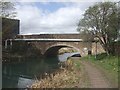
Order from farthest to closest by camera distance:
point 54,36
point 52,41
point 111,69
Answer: point 54,36
point 52,41
point 111,69

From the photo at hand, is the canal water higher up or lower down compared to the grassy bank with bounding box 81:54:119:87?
lower down

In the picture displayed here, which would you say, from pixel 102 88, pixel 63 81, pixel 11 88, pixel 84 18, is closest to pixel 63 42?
pixel 84 18

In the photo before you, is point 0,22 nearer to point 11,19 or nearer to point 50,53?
point 11,19

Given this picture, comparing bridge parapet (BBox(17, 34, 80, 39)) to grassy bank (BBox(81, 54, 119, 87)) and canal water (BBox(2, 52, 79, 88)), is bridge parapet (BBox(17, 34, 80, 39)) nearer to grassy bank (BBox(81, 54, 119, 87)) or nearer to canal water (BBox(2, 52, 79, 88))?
canal water (BBox(2, 52, 79, 88))

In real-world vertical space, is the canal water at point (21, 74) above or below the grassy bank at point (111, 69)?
below

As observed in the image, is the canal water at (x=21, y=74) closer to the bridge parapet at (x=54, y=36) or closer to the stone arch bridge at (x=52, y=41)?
the stone arch bridge at (x=52, y=41)

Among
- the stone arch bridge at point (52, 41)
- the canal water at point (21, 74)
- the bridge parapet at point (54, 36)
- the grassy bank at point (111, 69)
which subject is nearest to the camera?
the grassy bank at point (111, 69)

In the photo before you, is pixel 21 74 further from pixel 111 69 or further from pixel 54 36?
pixel 54 36

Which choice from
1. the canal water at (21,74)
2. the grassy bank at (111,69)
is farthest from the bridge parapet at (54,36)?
the grassy bank at (111,69)

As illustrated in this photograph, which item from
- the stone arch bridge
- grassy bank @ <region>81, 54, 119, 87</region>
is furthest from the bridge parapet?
grassy bank @ <region>81, 54, 119, 87</region>

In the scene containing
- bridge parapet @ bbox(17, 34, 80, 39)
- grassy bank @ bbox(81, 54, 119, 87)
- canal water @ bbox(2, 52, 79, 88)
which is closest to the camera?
grassy bank @ bbox(81, 54, 119, 87)

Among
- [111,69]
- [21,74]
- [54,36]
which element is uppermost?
[54,36]

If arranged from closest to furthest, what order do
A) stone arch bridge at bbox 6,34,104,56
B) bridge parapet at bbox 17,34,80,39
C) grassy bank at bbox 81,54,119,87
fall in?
grassy bank at bbox 81,54,119,87 < stone arch bridge at bbox 6,34,104,56 < bridge parapet at bbox 17,34,80,39

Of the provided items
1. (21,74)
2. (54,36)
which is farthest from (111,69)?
(54,36)
